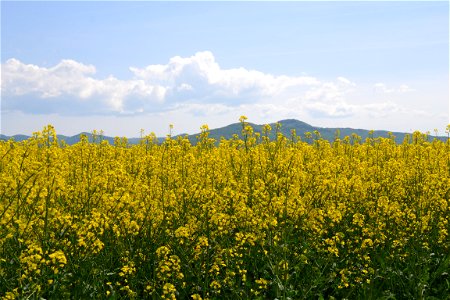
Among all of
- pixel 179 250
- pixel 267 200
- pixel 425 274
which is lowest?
pixel 425 274

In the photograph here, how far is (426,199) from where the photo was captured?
7.62 m

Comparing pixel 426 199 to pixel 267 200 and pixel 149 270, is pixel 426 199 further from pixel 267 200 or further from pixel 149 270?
pixel 149 270

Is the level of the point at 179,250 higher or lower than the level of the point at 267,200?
lower

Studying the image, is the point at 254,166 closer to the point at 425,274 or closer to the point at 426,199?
the point at 426,199

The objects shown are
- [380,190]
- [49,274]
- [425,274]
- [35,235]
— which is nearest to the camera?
[49,274]

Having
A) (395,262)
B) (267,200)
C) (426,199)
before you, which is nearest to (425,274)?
(395,262)

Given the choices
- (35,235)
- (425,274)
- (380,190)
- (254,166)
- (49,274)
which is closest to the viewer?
(49,274)

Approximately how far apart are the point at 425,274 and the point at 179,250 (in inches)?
137

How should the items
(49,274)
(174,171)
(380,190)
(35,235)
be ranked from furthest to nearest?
(380,190) → (174,171) → (35,235) → (49,274)

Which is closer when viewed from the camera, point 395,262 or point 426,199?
point 395,262

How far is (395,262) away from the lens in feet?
21.2

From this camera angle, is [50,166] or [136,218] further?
[136,218]

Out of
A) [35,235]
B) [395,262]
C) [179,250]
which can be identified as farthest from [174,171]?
[395,262]

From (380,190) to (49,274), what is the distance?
624cm
